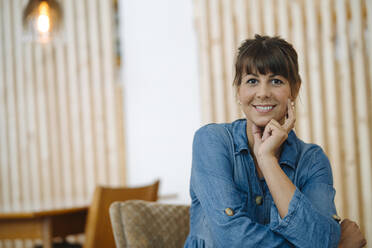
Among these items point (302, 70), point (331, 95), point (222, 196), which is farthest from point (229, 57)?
point (222, 196)

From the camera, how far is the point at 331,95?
331 centimetres

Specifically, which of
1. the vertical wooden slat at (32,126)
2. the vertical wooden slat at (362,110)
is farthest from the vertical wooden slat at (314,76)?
the vertical wooden slat at (32,126)

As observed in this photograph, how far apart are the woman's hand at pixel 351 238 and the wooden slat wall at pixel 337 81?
174 cm

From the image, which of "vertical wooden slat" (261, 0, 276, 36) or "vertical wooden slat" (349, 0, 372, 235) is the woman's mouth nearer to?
"vertical wooden slat" (349, 0, 372, 235)

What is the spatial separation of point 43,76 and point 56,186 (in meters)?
1.08

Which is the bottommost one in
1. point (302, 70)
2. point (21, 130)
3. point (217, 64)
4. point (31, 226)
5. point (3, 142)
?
point (31, 226)

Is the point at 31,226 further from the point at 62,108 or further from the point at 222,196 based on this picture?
the point at 62,108

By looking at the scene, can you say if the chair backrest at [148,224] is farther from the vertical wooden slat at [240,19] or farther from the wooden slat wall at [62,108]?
the wooden slat wall at [62,108]

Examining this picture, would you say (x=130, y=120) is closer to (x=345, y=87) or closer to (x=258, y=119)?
(x=345, y=87)

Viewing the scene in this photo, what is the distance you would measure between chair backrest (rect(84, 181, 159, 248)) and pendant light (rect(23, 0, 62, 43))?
1.54 m

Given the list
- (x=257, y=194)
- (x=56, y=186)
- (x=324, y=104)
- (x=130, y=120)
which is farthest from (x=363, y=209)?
(x=56, y=186)

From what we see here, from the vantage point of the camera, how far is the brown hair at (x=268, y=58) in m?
1.69

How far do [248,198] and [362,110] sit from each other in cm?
190

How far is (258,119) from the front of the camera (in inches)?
68.7
